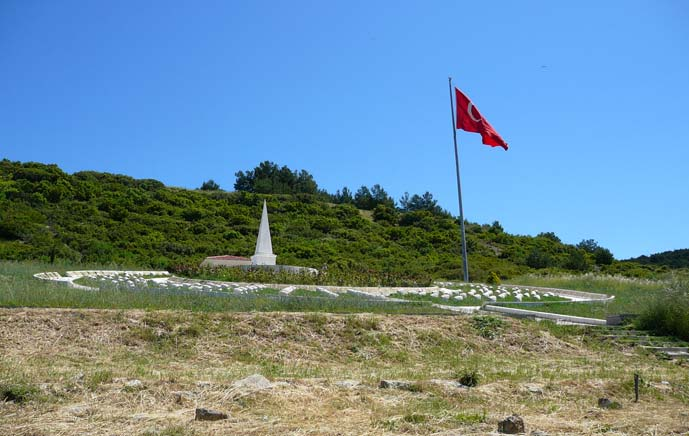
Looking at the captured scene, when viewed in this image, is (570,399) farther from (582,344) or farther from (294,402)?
(582,344)

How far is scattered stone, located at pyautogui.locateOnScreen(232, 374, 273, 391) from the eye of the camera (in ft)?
24.0

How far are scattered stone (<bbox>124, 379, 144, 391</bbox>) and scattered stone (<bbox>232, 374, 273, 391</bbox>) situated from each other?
1.01 m

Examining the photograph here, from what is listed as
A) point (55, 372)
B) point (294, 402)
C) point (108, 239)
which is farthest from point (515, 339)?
point (108, 239)

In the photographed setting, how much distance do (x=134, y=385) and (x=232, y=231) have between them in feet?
118

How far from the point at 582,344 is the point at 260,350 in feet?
21.9

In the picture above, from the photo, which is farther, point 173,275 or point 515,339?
point 173,275

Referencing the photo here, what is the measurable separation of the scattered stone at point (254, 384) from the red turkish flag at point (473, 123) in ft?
59.2

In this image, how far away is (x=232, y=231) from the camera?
140 feet

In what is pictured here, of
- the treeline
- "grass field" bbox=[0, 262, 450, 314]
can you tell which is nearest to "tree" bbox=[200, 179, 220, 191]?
the treeline

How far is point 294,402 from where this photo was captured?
7.08 m

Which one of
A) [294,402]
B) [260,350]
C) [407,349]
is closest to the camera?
[294,402]

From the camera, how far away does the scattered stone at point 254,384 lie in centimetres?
732

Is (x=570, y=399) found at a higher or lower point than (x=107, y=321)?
lower

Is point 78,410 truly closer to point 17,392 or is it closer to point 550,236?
point 17,392
